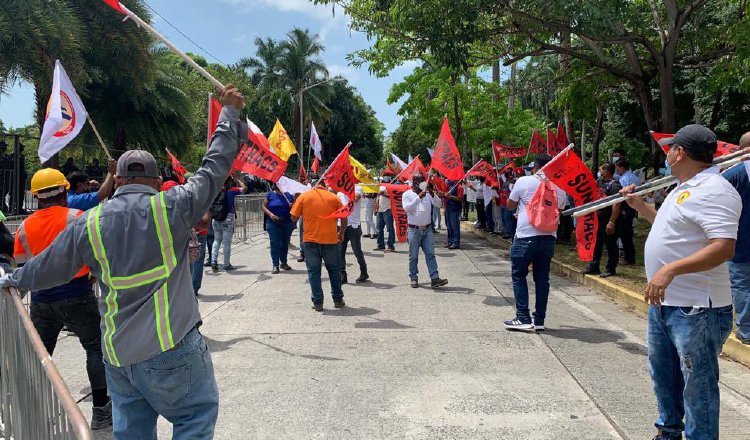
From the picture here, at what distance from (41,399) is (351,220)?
25.5ft

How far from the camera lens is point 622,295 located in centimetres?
776

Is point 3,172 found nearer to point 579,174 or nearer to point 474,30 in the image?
point 474,30

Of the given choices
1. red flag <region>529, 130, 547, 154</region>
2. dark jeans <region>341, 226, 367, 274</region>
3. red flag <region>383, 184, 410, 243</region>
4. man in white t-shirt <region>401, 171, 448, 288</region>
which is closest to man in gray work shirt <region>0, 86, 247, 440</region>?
man in white t-shirt <region>401, 171, 448, 288</region>

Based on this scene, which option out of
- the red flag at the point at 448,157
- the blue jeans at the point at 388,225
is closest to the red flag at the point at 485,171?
the blue jeans at the point at 388,225

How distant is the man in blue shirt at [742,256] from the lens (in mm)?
5039

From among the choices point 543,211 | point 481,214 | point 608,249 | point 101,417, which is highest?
point 543,211

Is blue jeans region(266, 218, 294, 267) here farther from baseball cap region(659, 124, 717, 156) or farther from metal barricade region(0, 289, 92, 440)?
baseball cap region(659, 124, 717, 156)

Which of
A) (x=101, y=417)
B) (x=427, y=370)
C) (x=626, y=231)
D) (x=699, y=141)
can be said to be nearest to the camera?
(x=699, y=141)

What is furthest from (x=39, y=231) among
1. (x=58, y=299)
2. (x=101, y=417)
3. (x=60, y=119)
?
(x=60, y=119)

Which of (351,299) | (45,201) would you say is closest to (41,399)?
(45,201)

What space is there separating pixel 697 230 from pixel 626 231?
708 centimetres

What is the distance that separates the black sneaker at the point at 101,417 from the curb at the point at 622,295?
5.26 meters

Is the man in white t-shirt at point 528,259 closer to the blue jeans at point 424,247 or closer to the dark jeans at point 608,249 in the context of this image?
Result: the blue jeans at point 424,247

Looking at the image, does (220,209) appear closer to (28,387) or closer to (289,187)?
(289,187)
